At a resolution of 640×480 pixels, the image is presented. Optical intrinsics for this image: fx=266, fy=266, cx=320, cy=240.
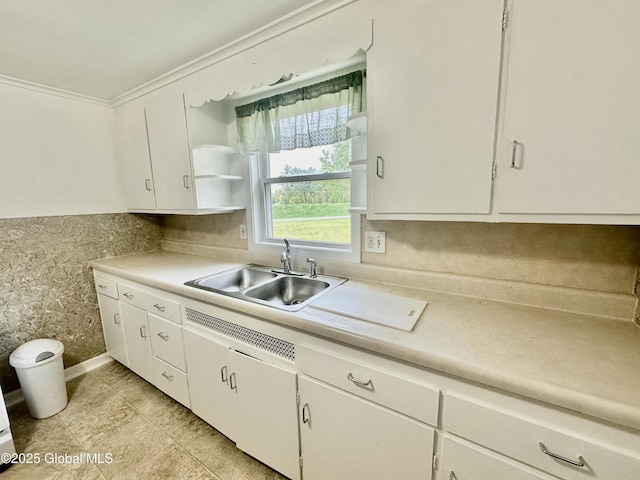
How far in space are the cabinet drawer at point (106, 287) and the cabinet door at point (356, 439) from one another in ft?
5.82

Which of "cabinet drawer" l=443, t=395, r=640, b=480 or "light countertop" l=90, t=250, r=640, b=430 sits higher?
"light countertop" l=90, t=250, r=640, b=430

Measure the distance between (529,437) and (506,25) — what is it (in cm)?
124

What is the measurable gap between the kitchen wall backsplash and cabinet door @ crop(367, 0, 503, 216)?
0.32m

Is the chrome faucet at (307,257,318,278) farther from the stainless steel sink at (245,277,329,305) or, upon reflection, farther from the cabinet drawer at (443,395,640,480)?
the cabinet drawer at (443,395,640,480)

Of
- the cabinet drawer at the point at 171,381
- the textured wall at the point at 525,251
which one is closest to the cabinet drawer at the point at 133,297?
the cabinet drawer at the point at 171,381

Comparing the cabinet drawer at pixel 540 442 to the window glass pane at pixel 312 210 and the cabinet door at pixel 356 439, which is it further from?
the window glass pane at pixel 312 210

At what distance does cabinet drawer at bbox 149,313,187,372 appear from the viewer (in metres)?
1.64

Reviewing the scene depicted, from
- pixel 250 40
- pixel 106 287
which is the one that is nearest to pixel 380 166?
pixel 250 40

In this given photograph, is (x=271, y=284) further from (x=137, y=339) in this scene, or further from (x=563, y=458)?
(x=563, y=458)

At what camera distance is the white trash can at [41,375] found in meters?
1.72

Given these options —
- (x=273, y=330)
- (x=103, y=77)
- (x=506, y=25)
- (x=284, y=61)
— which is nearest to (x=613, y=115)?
(x=506, y=25)

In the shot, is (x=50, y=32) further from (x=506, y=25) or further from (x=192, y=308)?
(x=506, y=25)

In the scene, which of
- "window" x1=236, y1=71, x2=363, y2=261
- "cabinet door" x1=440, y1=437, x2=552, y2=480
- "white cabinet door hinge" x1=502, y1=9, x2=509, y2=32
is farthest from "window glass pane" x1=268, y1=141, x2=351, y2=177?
"cabinet door" x1=440, y1=437, x2=552, y2=480

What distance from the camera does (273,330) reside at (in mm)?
1197
